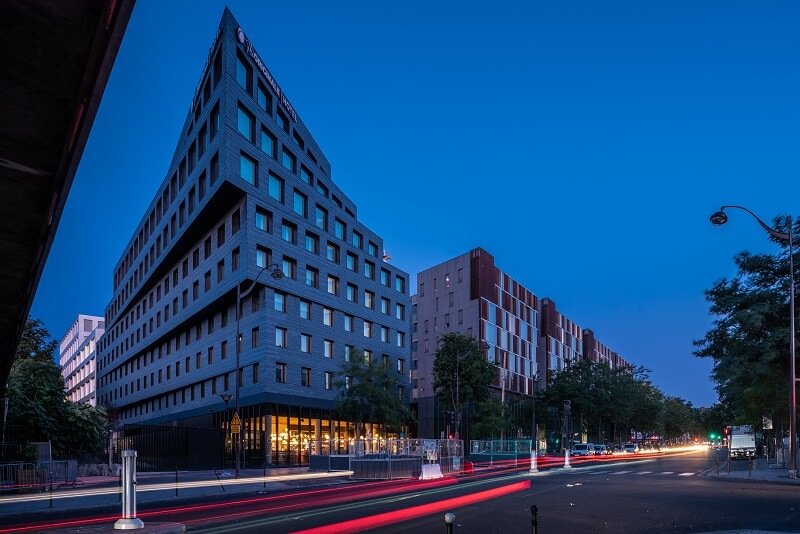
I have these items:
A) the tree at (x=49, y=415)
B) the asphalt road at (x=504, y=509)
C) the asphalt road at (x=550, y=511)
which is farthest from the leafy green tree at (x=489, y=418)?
the asphalt road at (x=550, y=511)

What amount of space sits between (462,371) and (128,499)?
190 feet

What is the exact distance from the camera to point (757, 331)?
122ft

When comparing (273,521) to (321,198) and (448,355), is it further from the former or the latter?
(448,355)

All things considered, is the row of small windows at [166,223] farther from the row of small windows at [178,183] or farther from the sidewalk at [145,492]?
the sidewalk at [145,492]

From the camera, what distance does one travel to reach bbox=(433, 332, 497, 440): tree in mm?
68812

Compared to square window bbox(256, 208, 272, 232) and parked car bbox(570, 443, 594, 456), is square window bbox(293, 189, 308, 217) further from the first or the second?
parked car bbox(570, 443, 594, 456)

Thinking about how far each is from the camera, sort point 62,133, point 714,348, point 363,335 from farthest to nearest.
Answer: point 363,335
point 714,348
point 62,133

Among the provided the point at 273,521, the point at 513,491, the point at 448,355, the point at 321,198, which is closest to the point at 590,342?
the point at 448,355

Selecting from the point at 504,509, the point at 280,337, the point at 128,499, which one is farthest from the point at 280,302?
the point at 128,499

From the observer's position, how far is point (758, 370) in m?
35.6

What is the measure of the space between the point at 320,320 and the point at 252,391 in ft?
30.0

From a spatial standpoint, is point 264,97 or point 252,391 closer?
point 252,391

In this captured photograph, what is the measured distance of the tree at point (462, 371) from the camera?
226ft

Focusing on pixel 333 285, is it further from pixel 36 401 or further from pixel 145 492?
pixel 145 492
